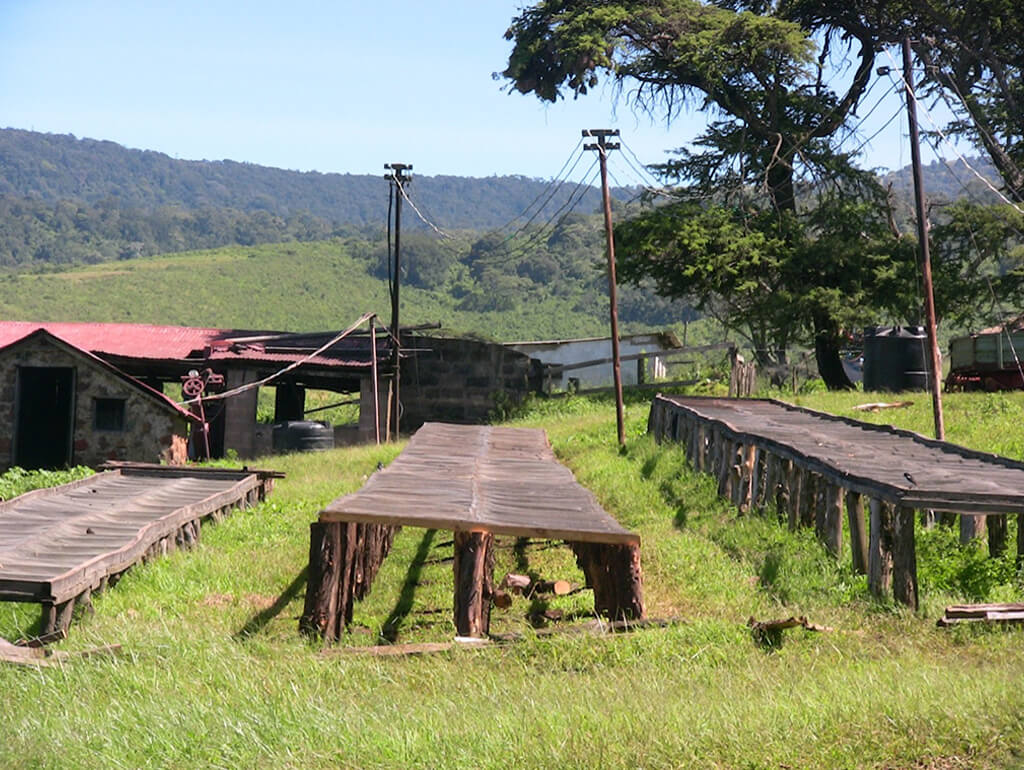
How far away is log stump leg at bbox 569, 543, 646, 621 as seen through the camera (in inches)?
374

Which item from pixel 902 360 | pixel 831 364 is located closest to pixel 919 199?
pixel 902 360

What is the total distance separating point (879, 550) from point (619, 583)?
2418 mm

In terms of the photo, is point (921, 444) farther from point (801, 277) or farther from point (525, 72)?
point (525, 72)

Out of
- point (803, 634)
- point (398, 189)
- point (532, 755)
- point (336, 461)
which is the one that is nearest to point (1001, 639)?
point (803, 634)

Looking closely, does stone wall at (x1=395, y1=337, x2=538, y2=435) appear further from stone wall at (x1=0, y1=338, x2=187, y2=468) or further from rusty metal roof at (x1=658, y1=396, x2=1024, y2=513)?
rusty metal roof at (x1=658, y1=396, x2=1024, y2=513)

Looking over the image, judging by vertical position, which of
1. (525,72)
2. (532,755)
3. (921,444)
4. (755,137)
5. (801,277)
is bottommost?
(532,755)

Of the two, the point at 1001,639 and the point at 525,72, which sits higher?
the point at 525,72

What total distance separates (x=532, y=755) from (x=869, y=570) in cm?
532

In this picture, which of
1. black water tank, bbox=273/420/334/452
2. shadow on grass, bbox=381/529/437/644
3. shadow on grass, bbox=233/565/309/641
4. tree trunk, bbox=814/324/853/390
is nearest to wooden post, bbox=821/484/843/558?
shadow on grass, bbox=381/529/437/644

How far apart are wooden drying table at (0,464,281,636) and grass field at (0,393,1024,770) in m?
0.39

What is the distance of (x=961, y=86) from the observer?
33375mm

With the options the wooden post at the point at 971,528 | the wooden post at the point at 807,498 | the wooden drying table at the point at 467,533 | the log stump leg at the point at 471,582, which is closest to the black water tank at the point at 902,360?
the wooden post at the point at 807,498

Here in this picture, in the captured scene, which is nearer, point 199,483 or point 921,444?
point 921,444

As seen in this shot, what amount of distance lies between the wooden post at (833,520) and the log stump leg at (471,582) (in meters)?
4.09
